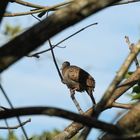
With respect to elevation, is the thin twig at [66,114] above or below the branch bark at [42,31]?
below

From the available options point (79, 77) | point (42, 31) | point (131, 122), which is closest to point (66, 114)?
point (42, 31)

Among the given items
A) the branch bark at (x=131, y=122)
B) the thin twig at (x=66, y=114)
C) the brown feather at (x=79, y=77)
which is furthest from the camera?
the brown feather at (x=79, y=77)

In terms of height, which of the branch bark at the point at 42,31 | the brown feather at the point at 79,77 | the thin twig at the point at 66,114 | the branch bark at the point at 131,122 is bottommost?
the brown feather at the point at 79,77

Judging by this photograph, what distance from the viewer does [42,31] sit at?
5.67 feet

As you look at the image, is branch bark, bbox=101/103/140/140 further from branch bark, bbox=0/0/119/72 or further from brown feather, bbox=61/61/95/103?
brown feather, bbox=61/61/95/103

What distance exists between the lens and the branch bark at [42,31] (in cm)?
172

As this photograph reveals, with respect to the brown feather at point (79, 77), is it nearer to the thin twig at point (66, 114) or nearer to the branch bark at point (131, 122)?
the branch bark at point (131, 122)

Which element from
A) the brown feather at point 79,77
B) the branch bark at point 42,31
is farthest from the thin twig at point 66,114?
the brown feather at point 79,77

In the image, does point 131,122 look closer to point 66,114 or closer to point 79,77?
point 66,114

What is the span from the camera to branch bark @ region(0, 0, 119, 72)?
67.6 inches

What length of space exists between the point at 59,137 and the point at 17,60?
4.31 ft

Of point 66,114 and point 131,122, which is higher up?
point 66,114

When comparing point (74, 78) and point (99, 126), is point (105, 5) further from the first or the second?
point (74, 78)

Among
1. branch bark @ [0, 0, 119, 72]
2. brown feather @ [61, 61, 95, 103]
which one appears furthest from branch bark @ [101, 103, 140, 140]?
brown feather @ [61, 61, 95, 103]
